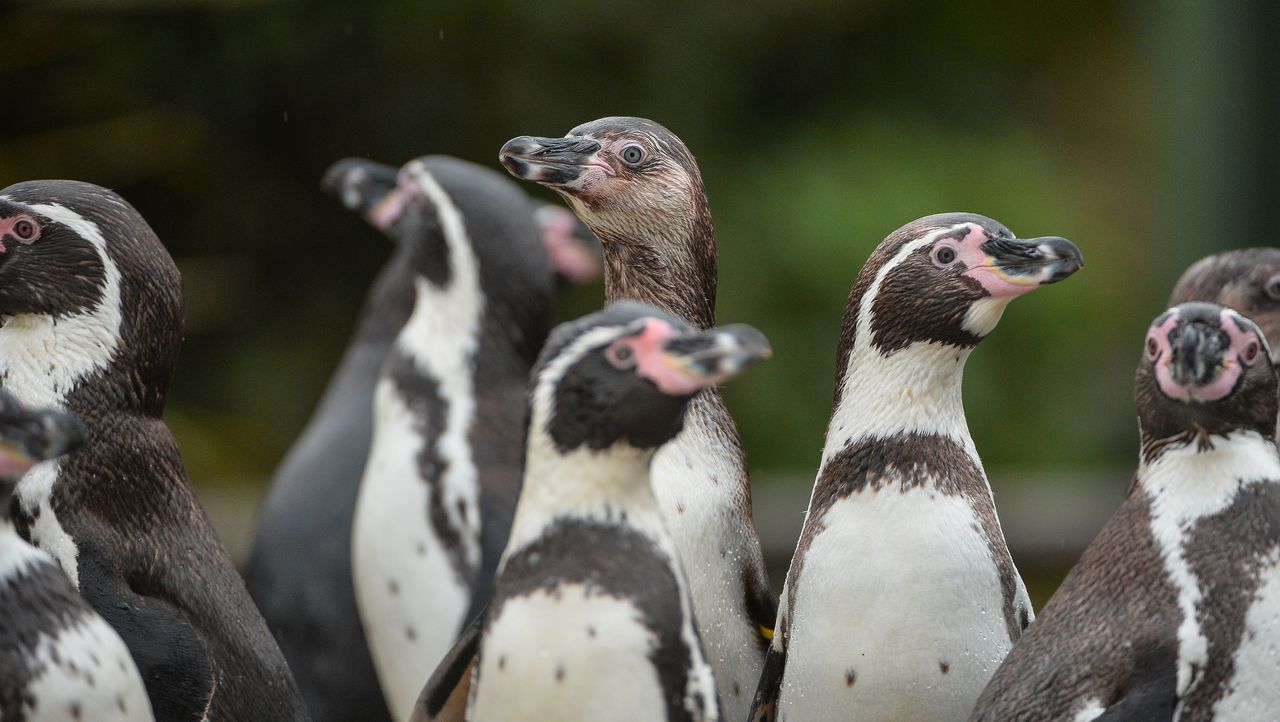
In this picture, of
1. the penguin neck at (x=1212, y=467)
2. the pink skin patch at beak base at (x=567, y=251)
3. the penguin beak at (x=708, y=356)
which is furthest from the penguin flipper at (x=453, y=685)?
the pink skin patch at beak base at (x=567, y=251)

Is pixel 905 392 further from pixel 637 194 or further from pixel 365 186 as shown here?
pixel 365 186

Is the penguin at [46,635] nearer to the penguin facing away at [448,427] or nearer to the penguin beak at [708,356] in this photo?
the penguin beak at [708,356]

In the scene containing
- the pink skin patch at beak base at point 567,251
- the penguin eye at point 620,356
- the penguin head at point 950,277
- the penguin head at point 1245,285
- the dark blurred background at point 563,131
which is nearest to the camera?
the penguin eye at point 620,356

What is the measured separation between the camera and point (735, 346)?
1424mm

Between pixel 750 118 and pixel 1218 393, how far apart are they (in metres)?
4.22

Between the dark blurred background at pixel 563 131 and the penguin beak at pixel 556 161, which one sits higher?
the penguin beak at pixel 556 161

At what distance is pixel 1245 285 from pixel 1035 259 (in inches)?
27.5

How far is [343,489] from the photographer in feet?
10.2

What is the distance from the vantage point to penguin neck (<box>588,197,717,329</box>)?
6.32 feet

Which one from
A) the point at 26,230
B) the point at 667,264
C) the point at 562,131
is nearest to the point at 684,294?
the point at 667,264

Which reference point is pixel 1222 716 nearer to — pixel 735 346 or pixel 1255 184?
pixel 735 346

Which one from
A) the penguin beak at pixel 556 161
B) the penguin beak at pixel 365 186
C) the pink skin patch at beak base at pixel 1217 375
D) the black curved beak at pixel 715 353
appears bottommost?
the penguin beak at pixel 365 186

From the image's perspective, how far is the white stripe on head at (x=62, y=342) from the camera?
166 centimetres

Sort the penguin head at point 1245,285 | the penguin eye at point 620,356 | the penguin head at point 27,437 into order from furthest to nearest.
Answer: the penguin head at point 1245,285, the penguin eye at point 620,356, the penguin head at point 27,437
